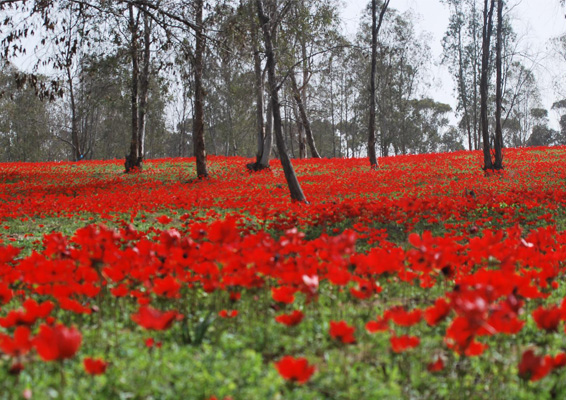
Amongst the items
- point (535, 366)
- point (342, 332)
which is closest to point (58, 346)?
point (342, 332)

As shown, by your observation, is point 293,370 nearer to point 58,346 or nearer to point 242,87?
point 58,346

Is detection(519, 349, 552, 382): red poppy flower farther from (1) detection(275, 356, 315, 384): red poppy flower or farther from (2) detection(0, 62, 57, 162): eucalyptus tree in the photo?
(2) detection(0, 62, 57, 162): eucalyptus tree

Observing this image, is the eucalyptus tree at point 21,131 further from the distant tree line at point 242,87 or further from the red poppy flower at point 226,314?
the red poppy flower at point 226,314

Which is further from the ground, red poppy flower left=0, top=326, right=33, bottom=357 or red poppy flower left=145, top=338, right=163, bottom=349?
red poppy flower left=0, top=326, right=33, bottom=357

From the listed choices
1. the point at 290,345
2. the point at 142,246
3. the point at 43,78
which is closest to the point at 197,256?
the point at 142,246

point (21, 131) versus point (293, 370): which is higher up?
point (21, 131)

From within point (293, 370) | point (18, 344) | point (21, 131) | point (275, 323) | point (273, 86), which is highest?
point (21, 131)

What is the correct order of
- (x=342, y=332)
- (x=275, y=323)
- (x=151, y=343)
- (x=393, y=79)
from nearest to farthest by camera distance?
(x=342, y=332)
(x=151, y=343)
(x=275, y=323)
(x=393, y=79)

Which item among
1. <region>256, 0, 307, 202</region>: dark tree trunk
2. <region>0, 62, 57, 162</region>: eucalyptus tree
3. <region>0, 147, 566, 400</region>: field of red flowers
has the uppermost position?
<region>0, 62, 57, 162</region>: eucalyptus tree

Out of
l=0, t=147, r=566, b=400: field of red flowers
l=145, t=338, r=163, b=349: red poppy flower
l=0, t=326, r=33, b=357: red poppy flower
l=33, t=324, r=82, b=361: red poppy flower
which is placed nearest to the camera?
l=33, t=324, r=82, b=361: red poppy flower

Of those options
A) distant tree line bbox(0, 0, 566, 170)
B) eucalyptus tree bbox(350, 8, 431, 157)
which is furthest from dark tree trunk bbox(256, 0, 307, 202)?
eucalyptus tree bbox(350, 8, 431, 157)

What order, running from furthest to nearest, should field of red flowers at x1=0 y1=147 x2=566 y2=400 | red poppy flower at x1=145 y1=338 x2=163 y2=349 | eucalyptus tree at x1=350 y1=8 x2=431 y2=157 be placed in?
eucalyptus tree at x1=350 y1=8 x2=431 y2=157 < red poppy flower at x1=145 y1=338 x2=163 y2=349 < field of red flowers at x1=0 y1=147 x2=566 y2=400

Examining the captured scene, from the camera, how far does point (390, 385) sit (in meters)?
2.10

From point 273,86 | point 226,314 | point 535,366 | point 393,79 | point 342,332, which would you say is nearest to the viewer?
point 535,366
